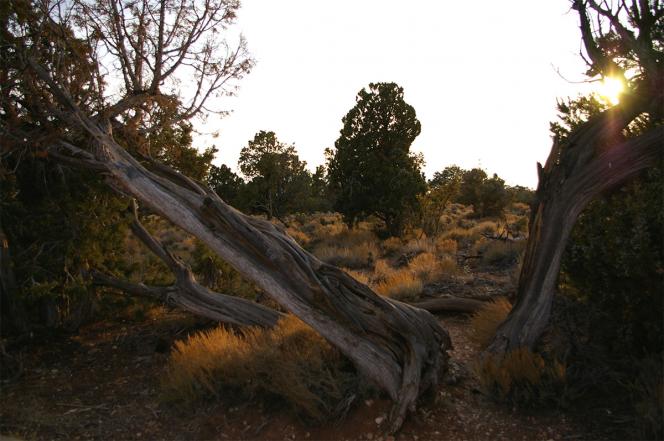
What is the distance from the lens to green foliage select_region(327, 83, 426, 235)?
65.4 feet

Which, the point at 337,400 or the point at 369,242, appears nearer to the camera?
the point at 337,400

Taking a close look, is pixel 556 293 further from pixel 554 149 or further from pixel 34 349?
pixel 34 349

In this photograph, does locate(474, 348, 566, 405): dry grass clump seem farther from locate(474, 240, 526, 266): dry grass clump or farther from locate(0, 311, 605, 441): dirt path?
locate(474, 240, 526, 266): dry grass clump

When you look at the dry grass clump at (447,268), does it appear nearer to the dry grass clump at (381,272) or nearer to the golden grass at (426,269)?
the golden grass at (426,269)

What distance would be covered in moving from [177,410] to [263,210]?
765 inches

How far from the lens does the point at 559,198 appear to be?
570 centimetres

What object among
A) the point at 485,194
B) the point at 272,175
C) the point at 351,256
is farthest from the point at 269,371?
the point at 485,194

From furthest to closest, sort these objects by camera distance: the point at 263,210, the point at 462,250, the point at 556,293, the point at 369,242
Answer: the point at 263,210 < the point at 369,242 < the point at 462,250 < the point at 556,293

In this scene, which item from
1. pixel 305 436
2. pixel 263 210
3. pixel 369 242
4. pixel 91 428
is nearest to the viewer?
pixel 305 436

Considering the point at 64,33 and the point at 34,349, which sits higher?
the point at 64,33

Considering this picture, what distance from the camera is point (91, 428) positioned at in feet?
18.6

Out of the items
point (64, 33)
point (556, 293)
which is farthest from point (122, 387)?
point (556, 293)

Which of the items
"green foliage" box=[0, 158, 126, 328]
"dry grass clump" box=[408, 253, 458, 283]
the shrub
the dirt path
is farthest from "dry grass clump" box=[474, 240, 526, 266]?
"green foliage" box=[0, 158, 126, 328]

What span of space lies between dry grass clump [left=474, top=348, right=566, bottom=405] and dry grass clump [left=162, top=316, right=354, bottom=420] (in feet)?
4.86
